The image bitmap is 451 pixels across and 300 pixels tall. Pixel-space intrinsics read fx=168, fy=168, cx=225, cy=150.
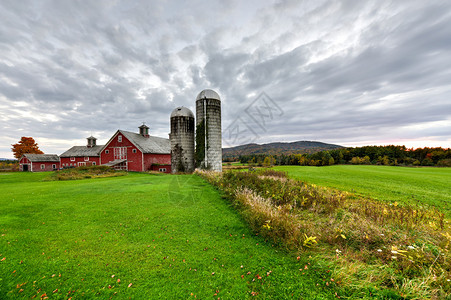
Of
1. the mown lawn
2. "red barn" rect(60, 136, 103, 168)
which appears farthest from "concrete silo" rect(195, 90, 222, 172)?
"red barn" rect(60, 136, 103, 168)

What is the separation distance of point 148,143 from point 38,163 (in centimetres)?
2701

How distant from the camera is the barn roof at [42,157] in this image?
1439 inches

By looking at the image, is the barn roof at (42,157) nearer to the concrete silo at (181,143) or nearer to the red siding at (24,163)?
the red siding at (24,163)

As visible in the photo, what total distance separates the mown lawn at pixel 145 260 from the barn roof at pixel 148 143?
2448 centimetres

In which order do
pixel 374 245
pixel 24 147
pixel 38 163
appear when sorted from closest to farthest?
1. pixel 374 245
2. pixel 38 163
3. pixel 24 147

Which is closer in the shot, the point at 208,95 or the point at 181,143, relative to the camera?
the point at 208,95

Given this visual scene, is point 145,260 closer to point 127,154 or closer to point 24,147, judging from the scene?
point 127,154

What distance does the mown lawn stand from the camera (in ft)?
9.58

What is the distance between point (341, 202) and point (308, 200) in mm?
1376

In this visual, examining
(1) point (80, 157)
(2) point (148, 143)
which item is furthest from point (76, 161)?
(2) point (148, 143)

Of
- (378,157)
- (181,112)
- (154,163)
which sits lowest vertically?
(378,157)

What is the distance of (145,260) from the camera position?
12.1 feet

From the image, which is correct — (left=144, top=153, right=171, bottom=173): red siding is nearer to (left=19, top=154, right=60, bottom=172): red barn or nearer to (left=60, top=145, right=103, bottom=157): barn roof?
(left=60, top=145, right=103, bottom=157): barn roof

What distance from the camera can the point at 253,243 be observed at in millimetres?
4406
